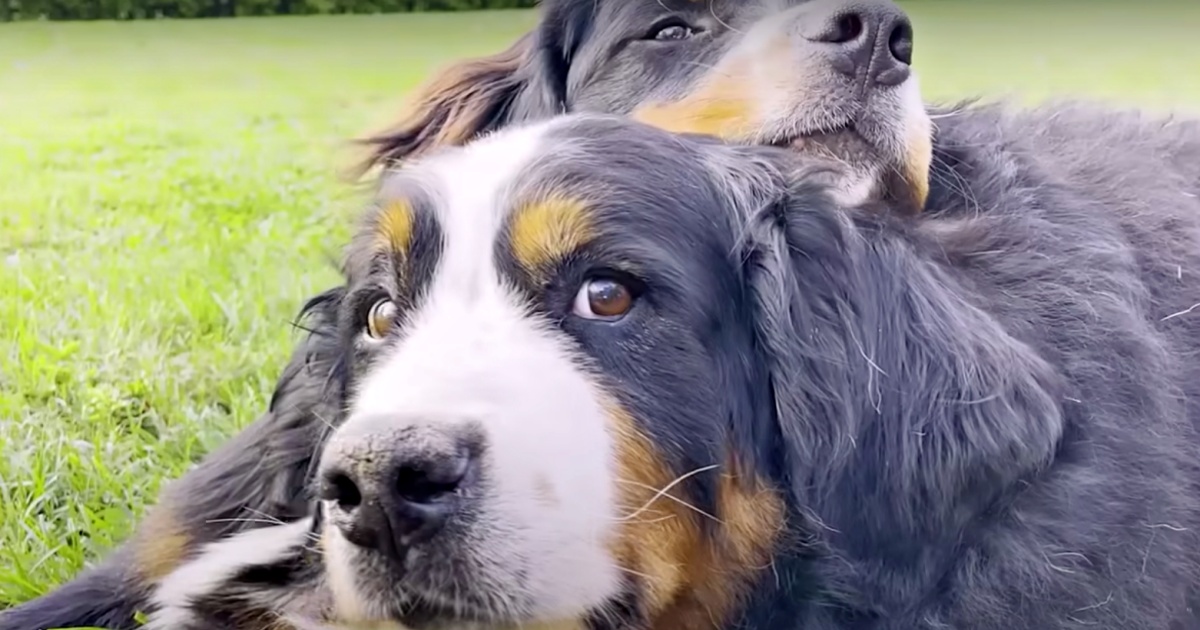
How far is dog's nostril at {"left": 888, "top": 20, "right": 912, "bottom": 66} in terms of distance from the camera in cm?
191

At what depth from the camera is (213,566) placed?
230cm

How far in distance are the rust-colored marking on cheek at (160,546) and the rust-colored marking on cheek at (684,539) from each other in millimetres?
1014

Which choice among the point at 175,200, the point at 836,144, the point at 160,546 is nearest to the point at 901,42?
the point at 836,144

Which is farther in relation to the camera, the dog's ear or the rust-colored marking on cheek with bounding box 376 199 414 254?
the dog's ear

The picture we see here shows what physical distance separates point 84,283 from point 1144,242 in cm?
199

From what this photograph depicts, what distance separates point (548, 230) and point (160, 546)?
1.09 m

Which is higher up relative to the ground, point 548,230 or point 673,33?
point 673,33

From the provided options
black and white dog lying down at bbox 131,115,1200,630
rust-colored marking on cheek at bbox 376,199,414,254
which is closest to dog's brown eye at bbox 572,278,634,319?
black and white dog lying down at bbox 131,115,1200,630

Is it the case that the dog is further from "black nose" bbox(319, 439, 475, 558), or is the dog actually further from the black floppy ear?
"black nose" bbox(319, 439, 475, 558)

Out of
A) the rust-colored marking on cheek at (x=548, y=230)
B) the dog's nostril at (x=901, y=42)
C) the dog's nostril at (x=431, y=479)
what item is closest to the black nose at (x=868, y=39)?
the dog's nostril at (x=901, y=42)

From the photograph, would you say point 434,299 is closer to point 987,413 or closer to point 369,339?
point 369,339

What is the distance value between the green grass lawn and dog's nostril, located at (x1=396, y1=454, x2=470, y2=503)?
874 millimetres

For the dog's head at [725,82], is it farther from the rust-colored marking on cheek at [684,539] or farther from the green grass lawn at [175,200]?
the rust-colored marking on cheek at [684,539]

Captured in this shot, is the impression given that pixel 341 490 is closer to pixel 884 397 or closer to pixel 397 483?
pixel 397 483
